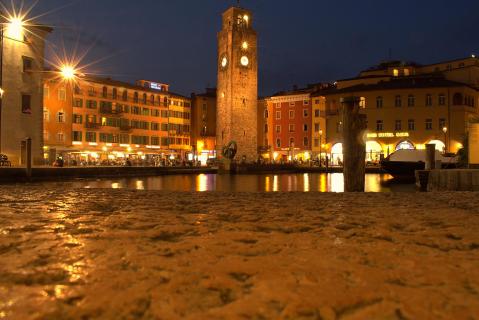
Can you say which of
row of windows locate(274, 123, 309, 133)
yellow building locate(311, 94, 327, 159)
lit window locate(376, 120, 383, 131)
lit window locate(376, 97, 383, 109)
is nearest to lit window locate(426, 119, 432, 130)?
lit window locate(376, 120, 383, 131)

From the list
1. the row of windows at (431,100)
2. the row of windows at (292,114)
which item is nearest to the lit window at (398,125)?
the row of windows at (431,100)

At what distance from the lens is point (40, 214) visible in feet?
18.0

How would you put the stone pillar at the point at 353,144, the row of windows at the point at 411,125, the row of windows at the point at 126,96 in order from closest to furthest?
the stone pillar at the point at 353,144 < the row of windows at the point at 411,125 < the row of windows at the point at 126,96

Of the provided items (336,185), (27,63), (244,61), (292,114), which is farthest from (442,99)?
(27,63)

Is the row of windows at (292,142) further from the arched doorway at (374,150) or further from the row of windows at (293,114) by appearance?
the arched doorway at (374,150)

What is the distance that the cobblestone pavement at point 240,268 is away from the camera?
1988mm

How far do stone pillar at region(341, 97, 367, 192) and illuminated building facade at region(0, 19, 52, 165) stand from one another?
27836 mm

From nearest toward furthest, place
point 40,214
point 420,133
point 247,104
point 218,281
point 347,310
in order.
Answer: point 347,310 < point 218,281 < point 40,214 < point 420,133 < point 247,104

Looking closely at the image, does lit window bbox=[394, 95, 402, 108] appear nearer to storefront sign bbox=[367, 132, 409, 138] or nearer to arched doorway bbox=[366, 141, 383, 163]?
storefront sign bbox=[367, 132, 409, 138]

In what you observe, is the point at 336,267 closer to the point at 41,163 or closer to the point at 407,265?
the point at 407,265

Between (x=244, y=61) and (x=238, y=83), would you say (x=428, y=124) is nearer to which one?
(x=238, y=83)

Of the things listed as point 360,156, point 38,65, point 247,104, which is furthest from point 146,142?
point 360,156

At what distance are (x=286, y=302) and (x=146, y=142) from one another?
68104 mm

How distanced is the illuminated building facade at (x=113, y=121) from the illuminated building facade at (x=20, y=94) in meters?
12.6
